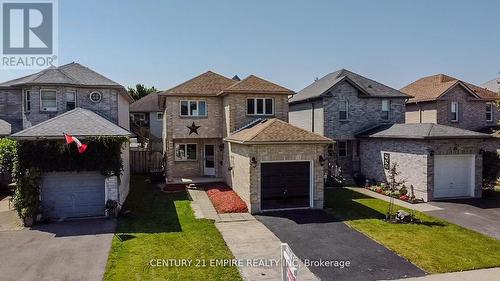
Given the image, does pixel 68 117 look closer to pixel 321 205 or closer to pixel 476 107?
pixel 321 205

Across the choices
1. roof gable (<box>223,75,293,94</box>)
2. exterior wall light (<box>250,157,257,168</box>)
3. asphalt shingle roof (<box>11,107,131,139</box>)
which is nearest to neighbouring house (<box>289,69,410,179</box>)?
roof gable (<box>223,75,293,94</box>)

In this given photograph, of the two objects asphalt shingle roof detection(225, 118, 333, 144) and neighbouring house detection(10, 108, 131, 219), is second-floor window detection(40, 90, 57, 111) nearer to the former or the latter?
neighbouring house detection(10, 108, 131, 219)

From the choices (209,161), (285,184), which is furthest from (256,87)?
(285,184)

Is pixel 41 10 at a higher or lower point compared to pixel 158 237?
higher

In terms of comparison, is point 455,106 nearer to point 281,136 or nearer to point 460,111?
point 460,111

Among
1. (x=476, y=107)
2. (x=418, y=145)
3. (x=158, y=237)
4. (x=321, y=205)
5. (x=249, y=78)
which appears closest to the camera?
(x=158, y=237)

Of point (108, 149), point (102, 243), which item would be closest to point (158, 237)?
point (102, 243)
